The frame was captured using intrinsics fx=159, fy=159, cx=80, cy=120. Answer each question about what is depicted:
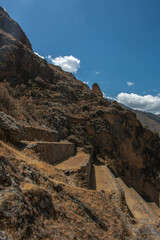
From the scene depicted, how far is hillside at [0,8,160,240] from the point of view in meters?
2.93

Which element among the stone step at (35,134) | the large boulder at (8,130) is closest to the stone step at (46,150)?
the large boulder at (8,130)

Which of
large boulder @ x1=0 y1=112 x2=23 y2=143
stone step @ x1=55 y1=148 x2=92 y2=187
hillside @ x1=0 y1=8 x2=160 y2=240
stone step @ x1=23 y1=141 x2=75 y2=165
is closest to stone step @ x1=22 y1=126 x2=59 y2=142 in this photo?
hillside @ x1=0 y1=8 x2=160 y2=240

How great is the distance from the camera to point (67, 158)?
12.5 metres

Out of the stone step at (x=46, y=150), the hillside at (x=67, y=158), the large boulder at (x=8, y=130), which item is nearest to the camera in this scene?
the hillside at (x=67, y=158)

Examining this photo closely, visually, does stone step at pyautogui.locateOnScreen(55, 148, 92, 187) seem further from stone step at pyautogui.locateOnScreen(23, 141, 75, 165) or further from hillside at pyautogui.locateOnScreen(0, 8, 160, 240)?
stone step at pyautogui.locateOnScreen(23, 141, 75, 165)

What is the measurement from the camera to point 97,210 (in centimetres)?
454

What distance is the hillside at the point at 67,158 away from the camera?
2934 millimetres

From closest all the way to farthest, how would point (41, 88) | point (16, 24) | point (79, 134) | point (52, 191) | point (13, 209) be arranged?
point (13, 209) < point (52, 191) < point (79, 134) < point (41, 88) < point (16, 24)

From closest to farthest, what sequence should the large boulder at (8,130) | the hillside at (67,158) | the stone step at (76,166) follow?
Result: the hillside at (67,158) < the large boulder at (8,130) < the stone step at (76,166)

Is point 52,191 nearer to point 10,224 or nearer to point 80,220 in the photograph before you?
point 80,220

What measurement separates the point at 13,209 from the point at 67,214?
1.52 m

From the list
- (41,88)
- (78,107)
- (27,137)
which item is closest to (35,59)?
(41,88)

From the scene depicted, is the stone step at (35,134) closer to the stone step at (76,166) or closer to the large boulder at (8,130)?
the large boulder at (8,130)

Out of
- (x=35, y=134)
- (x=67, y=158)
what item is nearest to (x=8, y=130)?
(x=35, y=134)
